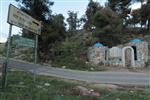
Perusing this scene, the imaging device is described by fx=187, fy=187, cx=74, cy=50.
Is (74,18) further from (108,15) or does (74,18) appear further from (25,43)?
(25,43)

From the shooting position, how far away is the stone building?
61.6 feet

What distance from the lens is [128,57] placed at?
19203 mm

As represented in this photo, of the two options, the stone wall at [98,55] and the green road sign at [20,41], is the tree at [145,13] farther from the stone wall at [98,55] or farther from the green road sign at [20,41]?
the green road sign at [20,41]

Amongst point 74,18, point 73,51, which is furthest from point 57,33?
point 74,18

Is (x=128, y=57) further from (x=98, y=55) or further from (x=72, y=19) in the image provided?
(x=72, y=19)

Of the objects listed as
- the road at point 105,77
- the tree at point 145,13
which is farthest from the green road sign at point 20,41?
the tree at point 145,13

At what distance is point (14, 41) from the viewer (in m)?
6.89

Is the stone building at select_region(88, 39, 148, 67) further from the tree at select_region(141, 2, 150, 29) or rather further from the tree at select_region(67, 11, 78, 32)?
the tree at select_region(67, 11, 78, 32)

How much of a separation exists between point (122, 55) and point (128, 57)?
27.8 inches

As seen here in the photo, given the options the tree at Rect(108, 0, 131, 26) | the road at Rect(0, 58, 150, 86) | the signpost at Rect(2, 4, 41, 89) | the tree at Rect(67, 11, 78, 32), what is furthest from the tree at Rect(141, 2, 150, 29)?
the signpost at Rect(2, 4, 41, 89)

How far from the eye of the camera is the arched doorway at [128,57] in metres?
18.6

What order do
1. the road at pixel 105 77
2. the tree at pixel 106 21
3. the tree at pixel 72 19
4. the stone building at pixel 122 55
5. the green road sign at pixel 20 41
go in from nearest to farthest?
the green road sign at pixel 20 41, the road at pixel 105 77, the stone building at pixel 122 55, the tree at pixel 106 21, the tree at pixel 72 19

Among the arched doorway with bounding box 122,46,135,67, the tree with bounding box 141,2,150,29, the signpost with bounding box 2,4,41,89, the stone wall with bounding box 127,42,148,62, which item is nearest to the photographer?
the signpost with bounding box 2,4,41,89

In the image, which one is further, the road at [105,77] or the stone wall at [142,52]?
the stone wall at [142,52]
